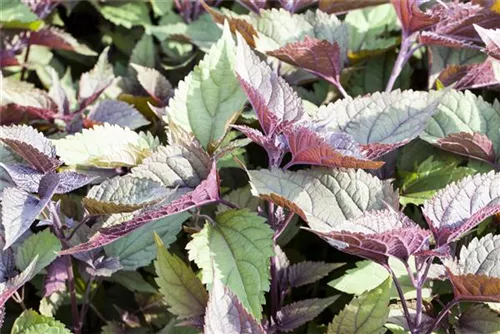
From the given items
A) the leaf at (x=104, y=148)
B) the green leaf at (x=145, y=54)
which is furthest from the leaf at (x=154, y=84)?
the leaf at (x=104, y=148)

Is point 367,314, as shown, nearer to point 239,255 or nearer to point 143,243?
point 239,255

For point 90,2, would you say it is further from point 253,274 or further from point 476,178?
point 476,178

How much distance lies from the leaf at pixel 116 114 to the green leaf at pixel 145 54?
0.29m

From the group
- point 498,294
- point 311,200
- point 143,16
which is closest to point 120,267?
point 311,200

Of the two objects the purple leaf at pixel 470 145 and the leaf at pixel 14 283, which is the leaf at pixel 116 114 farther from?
the purple leaf at pixel 470 145

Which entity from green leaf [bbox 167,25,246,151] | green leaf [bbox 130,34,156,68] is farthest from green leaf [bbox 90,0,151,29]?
green leaf [bbox 167,25,246,151]

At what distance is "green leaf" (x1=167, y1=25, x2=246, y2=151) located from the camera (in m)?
1.34

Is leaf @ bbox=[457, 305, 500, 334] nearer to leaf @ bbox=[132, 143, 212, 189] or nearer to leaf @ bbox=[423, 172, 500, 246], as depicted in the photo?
leaf @ bbox=[423, 172, 500, 246]

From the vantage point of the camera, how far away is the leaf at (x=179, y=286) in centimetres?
113

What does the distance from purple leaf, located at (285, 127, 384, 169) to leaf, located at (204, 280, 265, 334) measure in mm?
287

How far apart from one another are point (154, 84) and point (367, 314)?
836 millimetres

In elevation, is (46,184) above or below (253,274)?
above

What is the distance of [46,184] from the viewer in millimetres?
1101

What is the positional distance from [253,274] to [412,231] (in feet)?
0.99
